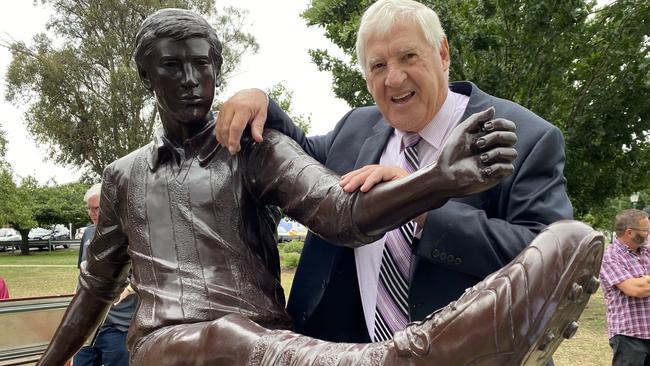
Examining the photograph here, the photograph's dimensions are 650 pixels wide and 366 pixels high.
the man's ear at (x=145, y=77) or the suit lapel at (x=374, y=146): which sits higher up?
the man's ear at (x=145, y=77)

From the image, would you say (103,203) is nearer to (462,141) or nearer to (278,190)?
(278,190)

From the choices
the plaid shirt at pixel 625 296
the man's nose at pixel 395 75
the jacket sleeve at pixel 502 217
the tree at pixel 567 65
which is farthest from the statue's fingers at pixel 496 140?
the tree at pixel 567 65

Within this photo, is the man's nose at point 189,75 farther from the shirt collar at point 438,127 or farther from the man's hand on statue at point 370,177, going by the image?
the shirt collar at point 438,127

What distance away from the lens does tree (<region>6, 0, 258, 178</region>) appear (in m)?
22.6

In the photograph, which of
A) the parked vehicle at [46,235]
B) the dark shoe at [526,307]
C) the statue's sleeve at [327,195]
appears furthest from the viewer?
the parked vehicle at [46,235]

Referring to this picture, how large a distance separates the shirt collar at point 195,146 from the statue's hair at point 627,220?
454 cm

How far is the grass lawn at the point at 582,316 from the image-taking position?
8.29 metres

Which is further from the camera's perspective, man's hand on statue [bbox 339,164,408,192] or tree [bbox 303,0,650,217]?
tree [bbox 303,0,650,217]

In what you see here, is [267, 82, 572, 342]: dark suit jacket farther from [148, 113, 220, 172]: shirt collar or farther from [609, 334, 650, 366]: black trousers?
[609, 334, 650, 366]: black trousers

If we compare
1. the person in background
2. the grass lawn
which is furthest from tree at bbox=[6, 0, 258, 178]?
the person in background

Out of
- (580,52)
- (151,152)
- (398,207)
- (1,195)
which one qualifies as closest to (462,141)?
(398,207)

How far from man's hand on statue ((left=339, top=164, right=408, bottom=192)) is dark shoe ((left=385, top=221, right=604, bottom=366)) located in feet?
1.18

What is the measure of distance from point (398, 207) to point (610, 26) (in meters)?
9.32

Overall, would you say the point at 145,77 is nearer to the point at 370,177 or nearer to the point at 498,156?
the point at 370,177
